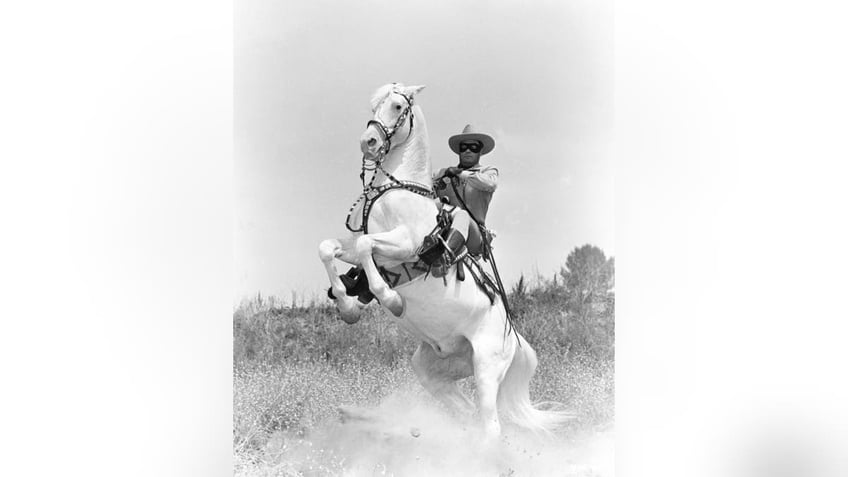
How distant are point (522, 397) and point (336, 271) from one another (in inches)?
56.0

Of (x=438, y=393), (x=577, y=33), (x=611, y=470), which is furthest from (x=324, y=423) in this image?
(x=577, y=33)

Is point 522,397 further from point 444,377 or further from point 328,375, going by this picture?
point 328,375

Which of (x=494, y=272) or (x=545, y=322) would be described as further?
(x=545, y=322)

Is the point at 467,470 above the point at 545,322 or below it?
below

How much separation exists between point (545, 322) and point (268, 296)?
1.77m

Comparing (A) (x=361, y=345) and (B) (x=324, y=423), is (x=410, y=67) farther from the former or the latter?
(B) (x=324, y=423)

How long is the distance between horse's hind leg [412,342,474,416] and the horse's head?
4.07 feet

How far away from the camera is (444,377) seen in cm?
654

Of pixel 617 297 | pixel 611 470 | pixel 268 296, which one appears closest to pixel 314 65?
pixel 268 296

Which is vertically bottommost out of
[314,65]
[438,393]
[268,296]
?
[438,393]

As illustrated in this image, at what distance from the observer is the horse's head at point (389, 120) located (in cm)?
614

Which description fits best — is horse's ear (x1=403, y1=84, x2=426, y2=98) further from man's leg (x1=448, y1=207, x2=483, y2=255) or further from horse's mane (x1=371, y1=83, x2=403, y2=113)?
man's leg (x1=448, y1=207, x2=483, y2=255)

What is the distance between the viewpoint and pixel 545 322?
702cm

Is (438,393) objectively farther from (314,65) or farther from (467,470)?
(314,65)
